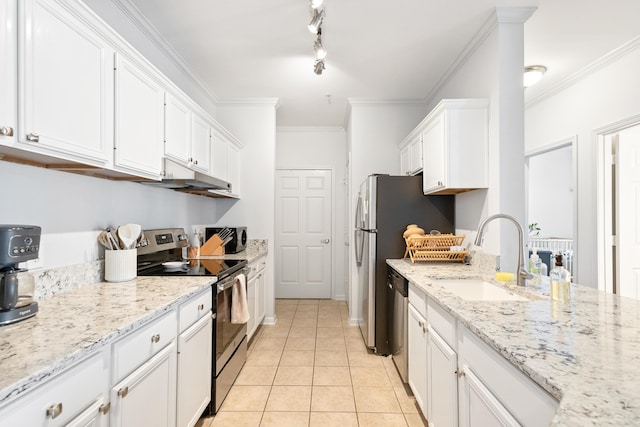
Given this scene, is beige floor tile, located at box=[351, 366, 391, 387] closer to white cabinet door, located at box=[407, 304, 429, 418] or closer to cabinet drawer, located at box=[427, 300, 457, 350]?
white cabinet door, located at box=[407, 304, 429, 418]

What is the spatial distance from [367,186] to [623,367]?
2.40 m

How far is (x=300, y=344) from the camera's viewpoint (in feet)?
10.9

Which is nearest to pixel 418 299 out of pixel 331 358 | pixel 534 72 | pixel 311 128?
pixel 331 358

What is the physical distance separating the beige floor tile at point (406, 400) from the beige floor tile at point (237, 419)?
3.17ft

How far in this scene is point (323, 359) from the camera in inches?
116

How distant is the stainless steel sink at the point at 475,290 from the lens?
1922 millimetres

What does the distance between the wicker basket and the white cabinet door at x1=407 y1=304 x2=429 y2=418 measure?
2.01ft

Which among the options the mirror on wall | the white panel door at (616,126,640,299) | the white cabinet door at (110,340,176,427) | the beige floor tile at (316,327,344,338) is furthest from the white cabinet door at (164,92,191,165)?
the mirror on wall

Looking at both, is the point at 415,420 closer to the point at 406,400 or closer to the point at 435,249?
the point at 406,400

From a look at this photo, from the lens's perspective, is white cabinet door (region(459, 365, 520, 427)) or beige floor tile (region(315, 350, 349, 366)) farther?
beige floor tile (region(315, 350, 349, 366))

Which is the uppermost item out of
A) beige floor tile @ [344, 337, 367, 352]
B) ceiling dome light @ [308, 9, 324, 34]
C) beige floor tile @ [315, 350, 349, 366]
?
ceiling dome light @ [308, 9, 324, 34]

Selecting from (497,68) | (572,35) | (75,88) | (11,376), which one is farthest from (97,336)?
(572,35)

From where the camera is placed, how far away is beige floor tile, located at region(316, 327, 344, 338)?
3543 millimetres

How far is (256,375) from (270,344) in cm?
64
